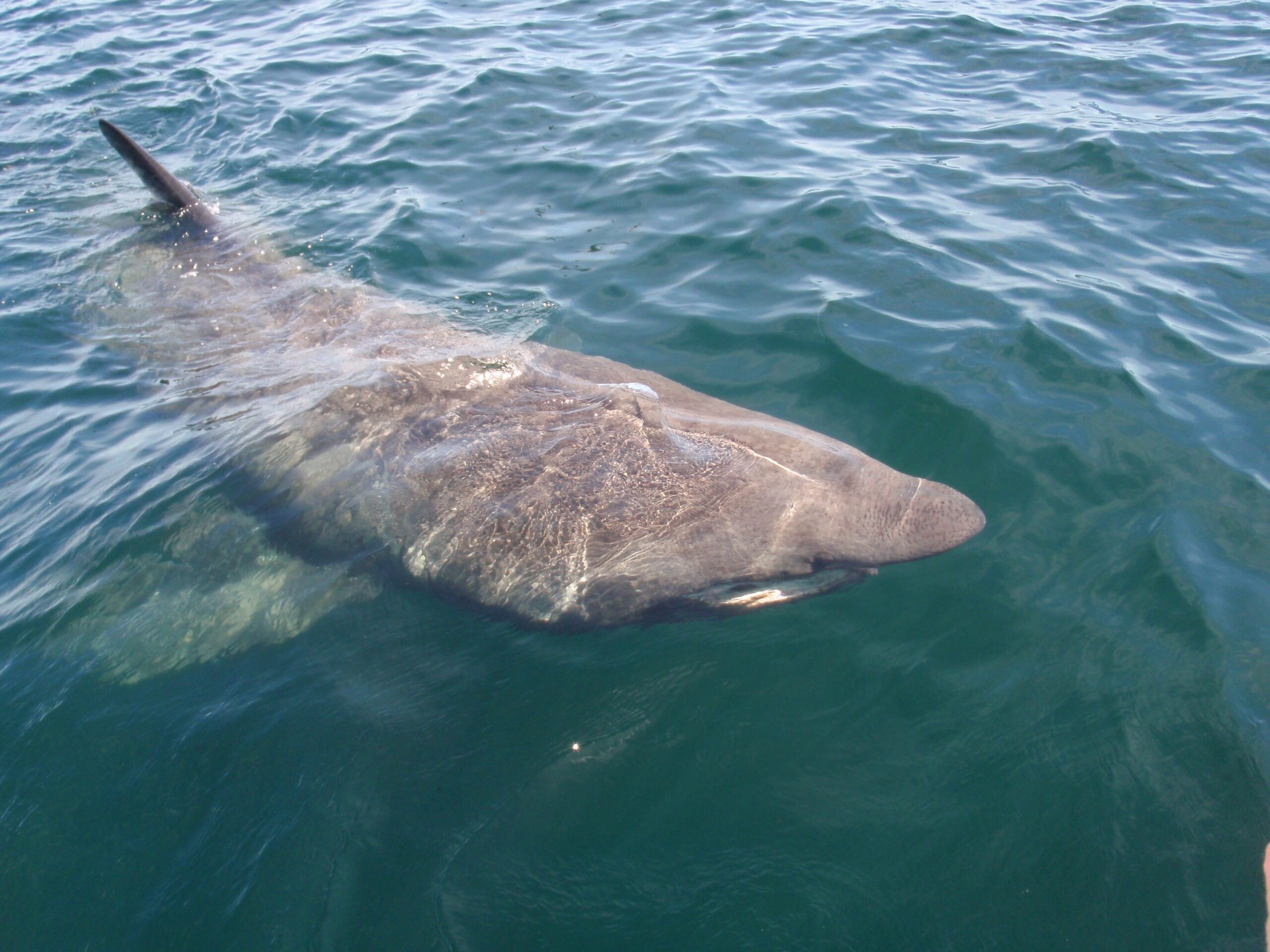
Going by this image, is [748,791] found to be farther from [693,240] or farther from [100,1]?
[100,1]

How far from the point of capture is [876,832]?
12.4 ft

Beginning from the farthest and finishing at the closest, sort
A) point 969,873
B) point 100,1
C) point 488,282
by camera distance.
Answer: point 100,1 → point 488,282 → point 969,873

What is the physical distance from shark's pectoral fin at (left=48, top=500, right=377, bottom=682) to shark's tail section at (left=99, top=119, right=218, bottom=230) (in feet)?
13.2

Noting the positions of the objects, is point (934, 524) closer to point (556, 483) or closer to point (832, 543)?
point (832, 543)

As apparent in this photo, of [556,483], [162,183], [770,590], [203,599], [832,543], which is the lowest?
[203,599]

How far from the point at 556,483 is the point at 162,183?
235 inches

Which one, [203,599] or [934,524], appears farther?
[203,599]

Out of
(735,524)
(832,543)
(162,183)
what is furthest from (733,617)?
(162,183)

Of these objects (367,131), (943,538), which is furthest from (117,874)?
(367,131)

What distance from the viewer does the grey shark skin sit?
4430 millimetres

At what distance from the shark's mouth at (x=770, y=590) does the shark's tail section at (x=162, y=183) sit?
6493 mm

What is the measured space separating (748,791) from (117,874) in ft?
9.47

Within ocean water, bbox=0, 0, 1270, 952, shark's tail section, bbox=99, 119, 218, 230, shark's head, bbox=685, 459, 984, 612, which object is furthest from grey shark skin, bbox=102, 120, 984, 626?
shark's tail section, bbox=99, 119, 218, 230

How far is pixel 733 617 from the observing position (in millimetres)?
4598
